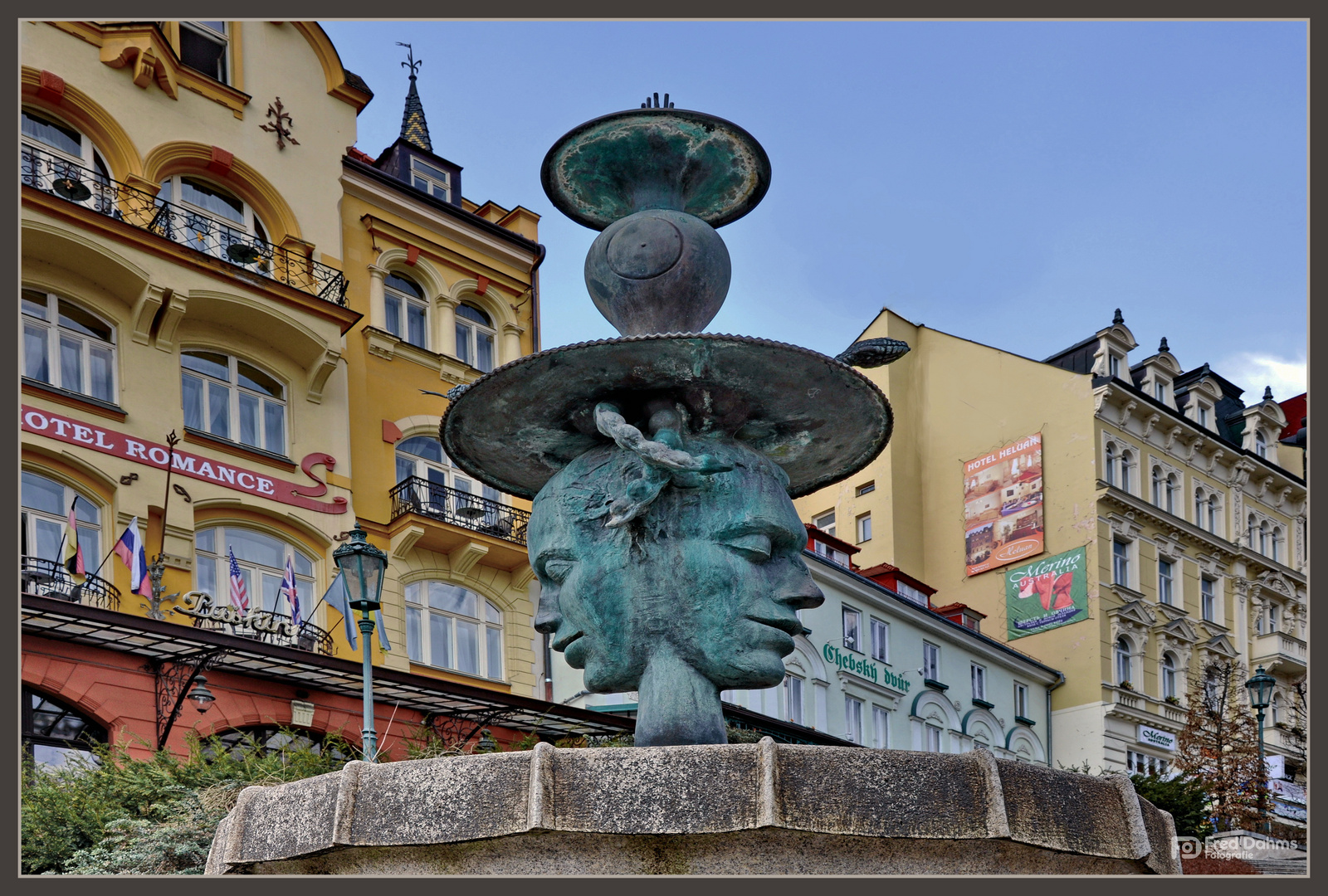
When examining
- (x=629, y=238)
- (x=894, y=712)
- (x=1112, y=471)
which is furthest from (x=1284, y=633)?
(x=629, y=238)

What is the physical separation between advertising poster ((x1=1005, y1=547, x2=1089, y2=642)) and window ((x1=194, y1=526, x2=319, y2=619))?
23.3 meters

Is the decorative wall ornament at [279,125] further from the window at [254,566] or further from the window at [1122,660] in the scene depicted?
the window at [1122,660]

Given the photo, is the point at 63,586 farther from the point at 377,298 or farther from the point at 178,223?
the point at 377,298

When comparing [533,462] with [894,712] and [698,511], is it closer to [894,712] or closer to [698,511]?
[698,511]

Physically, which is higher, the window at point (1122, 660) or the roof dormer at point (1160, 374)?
the roof dormer at point (1160, 374)

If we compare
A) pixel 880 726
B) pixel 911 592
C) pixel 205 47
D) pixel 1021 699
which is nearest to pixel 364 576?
pixel 205 47

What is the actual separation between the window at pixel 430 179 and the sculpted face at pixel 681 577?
24.5 m

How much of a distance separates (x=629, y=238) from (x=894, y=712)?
99.6 feet

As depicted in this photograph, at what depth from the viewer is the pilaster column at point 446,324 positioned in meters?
29.6

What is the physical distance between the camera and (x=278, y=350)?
2653 centimetres

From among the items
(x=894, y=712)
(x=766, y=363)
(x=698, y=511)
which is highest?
(x=766, y=363)

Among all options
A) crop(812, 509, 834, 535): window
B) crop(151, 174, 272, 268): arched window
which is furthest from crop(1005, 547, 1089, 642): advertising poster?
crop(151, 174, 272, 268): arched window

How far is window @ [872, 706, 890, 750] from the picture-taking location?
36781 millimetres

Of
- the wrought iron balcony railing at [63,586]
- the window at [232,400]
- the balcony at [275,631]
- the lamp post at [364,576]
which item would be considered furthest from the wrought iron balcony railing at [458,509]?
the lamp post at [364,576]
